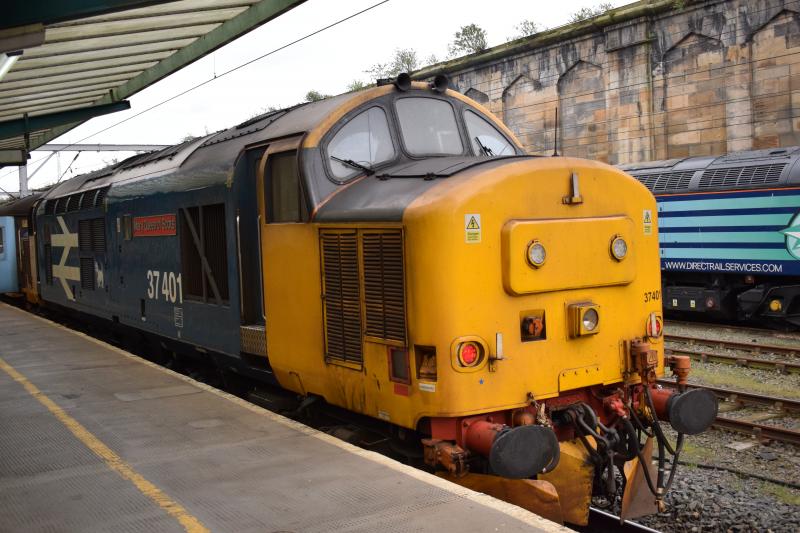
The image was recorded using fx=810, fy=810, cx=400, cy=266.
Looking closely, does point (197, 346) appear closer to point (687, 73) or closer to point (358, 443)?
point (358, 443)

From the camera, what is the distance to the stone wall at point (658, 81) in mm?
21188

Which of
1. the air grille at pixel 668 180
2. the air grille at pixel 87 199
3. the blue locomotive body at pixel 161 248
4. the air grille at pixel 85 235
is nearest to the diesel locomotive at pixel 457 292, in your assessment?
the blue locomotive body at pixel 161 248

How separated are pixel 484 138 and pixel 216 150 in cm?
269

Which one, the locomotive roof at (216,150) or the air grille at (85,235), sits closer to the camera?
the locomotive roof at (216,150)

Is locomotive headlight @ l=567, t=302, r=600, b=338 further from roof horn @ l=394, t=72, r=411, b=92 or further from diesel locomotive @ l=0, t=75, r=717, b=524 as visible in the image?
roof horn @ l=394, t=72, r=411, b=92

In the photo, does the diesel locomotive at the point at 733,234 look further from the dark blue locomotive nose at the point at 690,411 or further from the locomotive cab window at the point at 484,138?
the dark blue locomotive nose at the point at 690,411

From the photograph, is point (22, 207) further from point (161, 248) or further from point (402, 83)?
point (402, 83)

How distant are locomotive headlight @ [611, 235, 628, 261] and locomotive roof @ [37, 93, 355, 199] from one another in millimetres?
2396

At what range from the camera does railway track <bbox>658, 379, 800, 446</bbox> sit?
8.39 meters

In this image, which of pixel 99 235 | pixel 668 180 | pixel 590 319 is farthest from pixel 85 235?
pixel 668 180

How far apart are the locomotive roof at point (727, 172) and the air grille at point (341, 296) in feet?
37.9

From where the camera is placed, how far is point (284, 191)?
6.53 meters

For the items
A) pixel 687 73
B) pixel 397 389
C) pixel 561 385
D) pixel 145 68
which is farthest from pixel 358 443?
pixel 687 73

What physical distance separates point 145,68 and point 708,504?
10.5m
